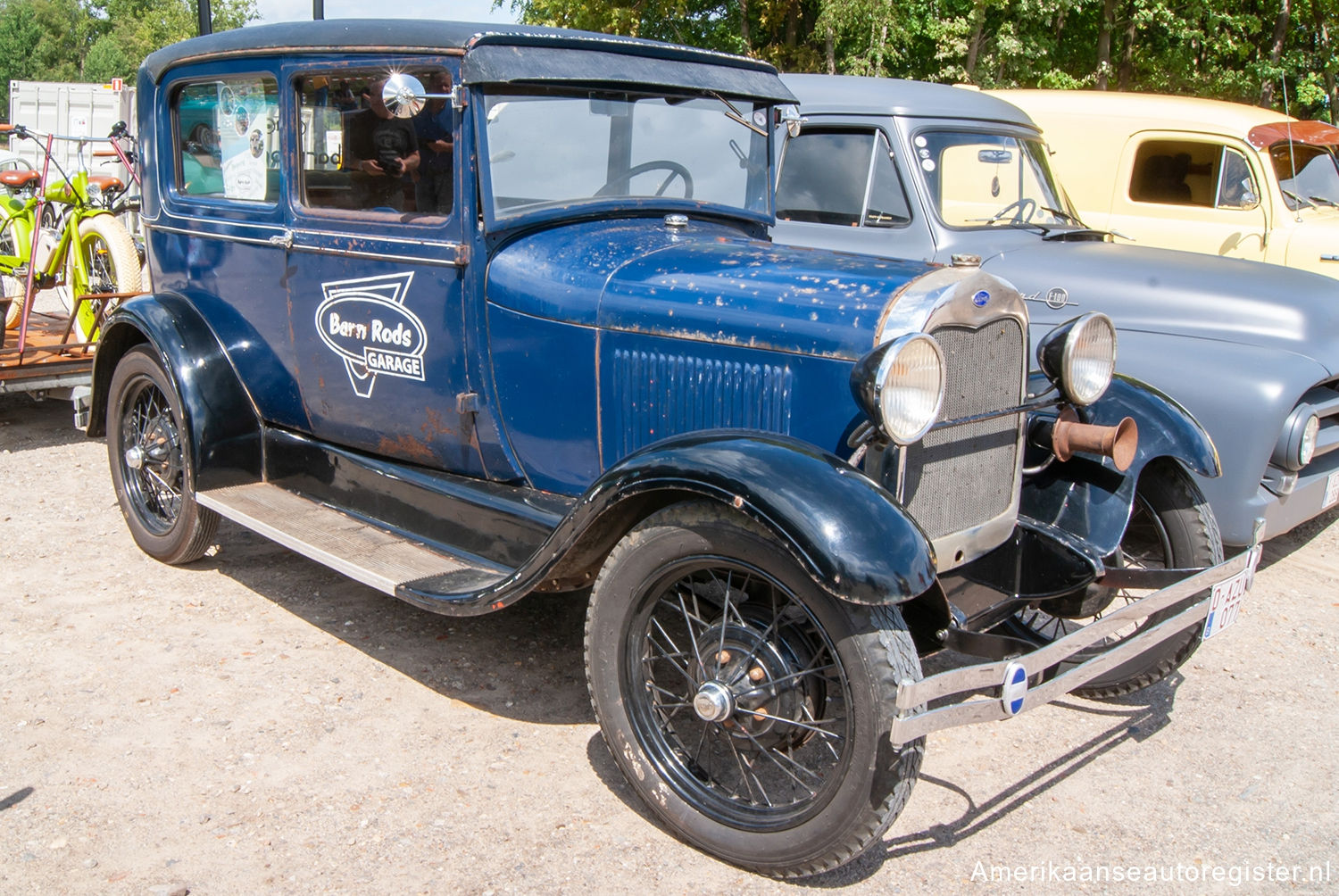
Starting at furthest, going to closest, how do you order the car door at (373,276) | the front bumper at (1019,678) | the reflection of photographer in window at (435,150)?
the car door at (373,276) → the reflection of photographer in window at (435,150) → the front bumper at (1019,678)

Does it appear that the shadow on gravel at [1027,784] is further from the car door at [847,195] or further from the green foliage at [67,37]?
the green foliage at [67,37]

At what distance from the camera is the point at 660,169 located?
11.7 ft

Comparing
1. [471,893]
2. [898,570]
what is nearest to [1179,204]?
[898,570]

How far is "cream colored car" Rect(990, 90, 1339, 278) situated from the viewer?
20.3ft

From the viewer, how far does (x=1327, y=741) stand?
3.32 m

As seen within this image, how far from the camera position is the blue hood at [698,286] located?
107 inches

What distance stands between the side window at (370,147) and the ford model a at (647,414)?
13mm

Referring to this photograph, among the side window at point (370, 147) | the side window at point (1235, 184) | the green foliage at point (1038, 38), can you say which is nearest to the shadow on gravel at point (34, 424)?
the side window at point (370, 147)

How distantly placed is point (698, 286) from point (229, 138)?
2196mm

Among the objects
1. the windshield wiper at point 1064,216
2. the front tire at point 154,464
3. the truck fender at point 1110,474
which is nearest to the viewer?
the truck fender at point 1110,474

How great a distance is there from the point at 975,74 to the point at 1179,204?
974 cm

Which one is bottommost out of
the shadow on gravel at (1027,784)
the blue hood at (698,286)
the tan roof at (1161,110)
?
the shadow on gravel at (1027,784)

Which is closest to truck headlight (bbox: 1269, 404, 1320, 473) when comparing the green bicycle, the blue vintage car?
the blue vintage car

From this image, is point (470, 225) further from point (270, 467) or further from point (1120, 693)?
point (1120, 693)
